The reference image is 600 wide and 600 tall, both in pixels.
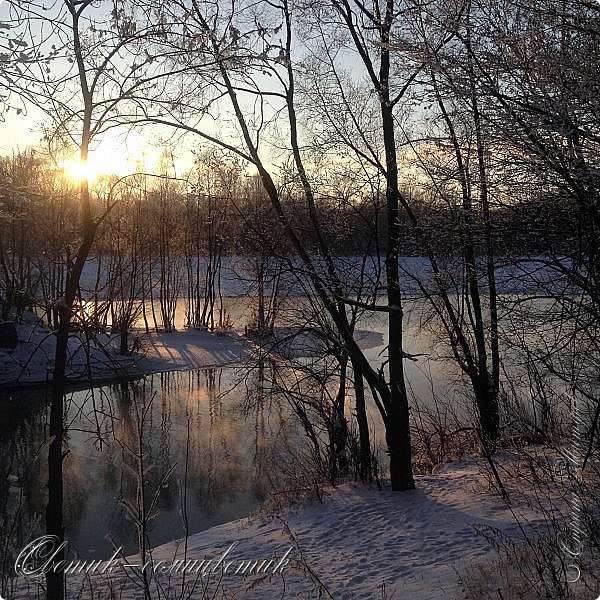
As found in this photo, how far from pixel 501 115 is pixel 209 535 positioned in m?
6.37

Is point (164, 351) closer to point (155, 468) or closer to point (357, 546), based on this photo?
point (155, 468)

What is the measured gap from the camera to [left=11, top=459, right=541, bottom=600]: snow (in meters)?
5.94

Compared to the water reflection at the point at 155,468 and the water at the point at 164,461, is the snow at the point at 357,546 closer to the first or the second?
the water at the point at 164,461

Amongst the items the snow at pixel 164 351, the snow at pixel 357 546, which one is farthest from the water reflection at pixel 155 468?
the snow at pixel 164 351

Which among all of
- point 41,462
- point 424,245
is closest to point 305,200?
point 424,245

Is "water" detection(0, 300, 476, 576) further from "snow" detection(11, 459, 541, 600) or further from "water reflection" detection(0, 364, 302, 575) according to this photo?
"snow" detection(11, 459, 541, 600)

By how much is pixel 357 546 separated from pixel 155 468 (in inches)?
224

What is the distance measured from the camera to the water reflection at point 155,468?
30.8 ft

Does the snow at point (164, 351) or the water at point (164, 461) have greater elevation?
the snow at point (164, 351)

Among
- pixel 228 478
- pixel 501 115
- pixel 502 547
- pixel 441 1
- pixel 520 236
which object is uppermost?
pixel 441 1

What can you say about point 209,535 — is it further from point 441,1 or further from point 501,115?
point 441,1

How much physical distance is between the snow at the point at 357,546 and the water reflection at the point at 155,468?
1.01 metres

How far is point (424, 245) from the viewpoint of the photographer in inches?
337

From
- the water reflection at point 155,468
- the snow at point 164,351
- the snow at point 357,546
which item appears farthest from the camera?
the snow at point 164,351
